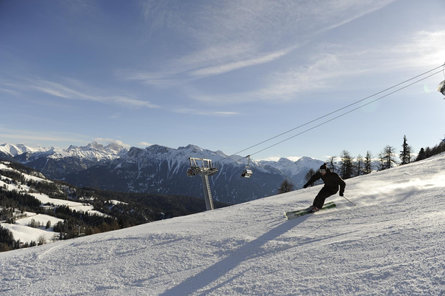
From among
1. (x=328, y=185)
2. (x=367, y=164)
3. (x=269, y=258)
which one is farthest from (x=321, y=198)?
(x=367, y=164)

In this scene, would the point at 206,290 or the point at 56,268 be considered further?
the point at 56,268

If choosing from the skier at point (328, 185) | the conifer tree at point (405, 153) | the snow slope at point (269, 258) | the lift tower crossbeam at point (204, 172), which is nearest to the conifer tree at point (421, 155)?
the conifer tree at point (405, 153)

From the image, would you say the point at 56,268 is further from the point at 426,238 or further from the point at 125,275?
the point at 426,238

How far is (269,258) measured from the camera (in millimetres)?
5586

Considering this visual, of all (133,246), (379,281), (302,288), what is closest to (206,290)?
(302,288)

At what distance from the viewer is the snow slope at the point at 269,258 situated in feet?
13.9

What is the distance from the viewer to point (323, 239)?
613 cm

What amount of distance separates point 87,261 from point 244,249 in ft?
13.7

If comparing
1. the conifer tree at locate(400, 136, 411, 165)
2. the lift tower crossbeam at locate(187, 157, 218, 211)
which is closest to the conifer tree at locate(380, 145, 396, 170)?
the conifer tree at locate(400, 136, 411, 165)

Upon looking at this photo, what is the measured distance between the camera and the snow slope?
4250 millimetres

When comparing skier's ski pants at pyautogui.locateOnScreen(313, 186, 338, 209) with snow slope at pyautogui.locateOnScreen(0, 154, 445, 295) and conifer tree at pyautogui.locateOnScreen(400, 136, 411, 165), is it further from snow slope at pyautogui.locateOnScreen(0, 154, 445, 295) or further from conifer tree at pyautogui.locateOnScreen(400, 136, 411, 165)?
conifer tree at pyautogui.locateOnScreen(400, 136, 411, 165)

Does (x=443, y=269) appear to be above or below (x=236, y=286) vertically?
above

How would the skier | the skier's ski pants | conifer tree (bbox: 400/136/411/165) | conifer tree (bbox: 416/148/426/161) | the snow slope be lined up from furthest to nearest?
conifer tree (bbox: 400/136/411/165) < conifer tree (bbox: 416/148/426/161) < the skier < the skier's ski pants < the snow slope

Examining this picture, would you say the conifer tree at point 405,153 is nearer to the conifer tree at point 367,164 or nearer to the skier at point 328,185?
the conifer tree at point 367,164
